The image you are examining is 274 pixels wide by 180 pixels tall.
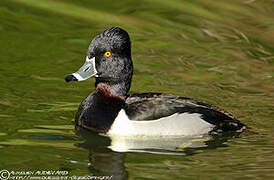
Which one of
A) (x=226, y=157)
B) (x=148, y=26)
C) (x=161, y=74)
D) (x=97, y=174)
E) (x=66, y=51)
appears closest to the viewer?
(x=97, y=174)

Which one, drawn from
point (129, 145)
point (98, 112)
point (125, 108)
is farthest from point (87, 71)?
point (129, 145)

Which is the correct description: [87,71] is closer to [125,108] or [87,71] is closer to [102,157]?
[125,108]

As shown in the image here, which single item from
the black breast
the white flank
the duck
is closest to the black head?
the duck

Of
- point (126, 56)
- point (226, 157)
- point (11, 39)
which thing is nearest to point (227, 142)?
point (226, 157)

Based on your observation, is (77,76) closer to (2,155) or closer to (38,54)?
(2,155)

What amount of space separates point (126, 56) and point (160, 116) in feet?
3.53

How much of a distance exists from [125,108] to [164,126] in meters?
0.59

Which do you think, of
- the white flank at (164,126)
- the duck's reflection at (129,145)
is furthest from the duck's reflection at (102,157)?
the white flank at (164,126)

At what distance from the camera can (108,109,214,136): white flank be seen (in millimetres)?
9781

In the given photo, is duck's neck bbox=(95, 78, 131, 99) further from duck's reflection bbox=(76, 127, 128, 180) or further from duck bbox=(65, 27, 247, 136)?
duck's reflection bbox=(76, 127, 128, 180)

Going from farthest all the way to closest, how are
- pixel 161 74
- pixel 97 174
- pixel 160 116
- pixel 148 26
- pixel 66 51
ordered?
1. pixel 148 26
2. pixel 66 51
3. pixel 161 74
4. pixel 160 116
5. pixel 97 174

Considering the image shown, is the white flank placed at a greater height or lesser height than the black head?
lesser

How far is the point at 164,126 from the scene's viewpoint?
9828mm

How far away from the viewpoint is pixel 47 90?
38.4 ft
